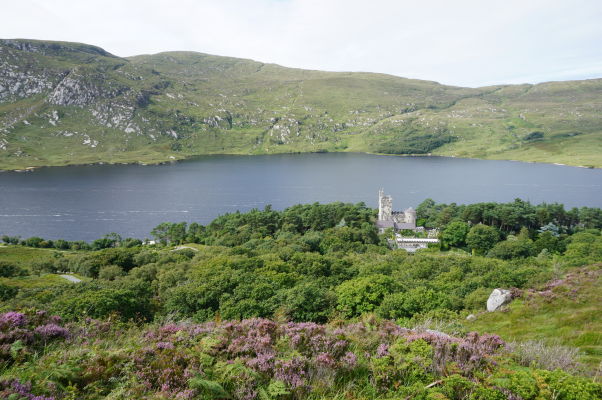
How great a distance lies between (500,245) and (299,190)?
116m

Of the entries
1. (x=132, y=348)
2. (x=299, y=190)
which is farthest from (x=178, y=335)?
(x=299, y=190)

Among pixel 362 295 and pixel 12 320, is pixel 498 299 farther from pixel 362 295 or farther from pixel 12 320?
pixel 12 320

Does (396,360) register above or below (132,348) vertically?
below

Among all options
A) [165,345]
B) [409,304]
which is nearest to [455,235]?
[409,304]

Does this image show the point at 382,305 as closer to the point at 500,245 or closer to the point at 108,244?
the point at 500,245

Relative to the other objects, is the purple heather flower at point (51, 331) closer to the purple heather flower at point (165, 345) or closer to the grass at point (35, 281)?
the purple heather flower at point (165, 345)

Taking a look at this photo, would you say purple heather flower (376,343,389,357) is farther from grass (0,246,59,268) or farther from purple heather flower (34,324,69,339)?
grass (0,246,59,268)

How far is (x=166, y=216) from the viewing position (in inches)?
5507

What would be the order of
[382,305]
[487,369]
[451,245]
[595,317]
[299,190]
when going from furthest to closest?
[299,190], [451,245], [382,305], [595,317], [487,369]

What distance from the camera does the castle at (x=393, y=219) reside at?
4429 inches

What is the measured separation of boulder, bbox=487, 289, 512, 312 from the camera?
80.1 feet

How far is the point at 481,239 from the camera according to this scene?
9194cm

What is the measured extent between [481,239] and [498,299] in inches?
2983

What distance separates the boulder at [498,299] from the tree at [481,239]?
241ft
